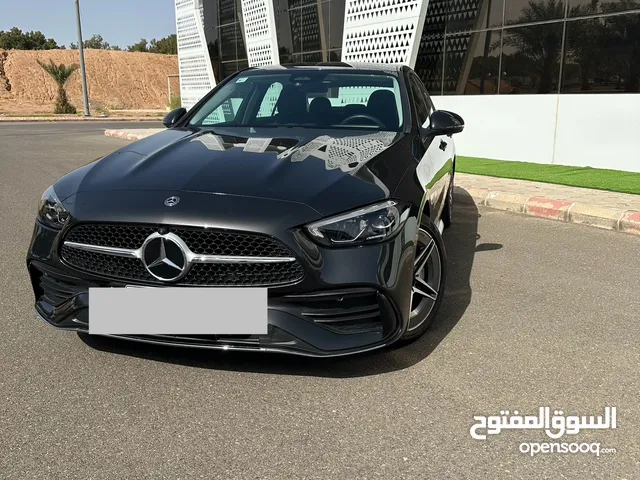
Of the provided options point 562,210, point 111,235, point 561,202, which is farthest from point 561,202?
point 111,235

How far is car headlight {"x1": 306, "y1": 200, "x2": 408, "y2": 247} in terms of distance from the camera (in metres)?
2.59

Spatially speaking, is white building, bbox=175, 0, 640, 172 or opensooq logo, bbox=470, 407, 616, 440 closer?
opensooq logo, bbox=470, 407, 616, 440

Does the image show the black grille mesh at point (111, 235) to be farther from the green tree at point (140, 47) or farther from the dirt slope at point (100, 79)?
the green tree at point (140, 47)

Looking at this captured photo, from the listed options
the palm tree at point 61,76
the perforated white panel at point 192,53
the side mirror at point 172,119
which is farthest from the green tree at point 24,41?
the side mirror at point 172,119

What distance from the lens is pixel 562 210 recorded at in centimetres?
682

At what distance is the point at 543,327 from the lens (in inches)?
140

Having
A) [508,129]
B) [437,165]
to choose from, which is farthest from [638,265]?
[508,129]

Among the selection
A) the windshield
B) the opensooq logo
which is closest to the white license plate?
the opensooq logo

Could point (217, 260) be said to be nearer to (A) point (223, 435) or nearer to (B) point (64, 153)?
(A) point (223, 435)

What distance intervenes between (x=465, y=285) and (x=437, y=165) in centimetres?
88

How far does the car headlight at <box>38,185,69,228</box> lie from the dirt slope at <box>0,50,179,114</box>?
214 ft

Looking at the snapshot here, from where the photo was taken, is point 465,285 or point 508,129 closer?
point 465,285

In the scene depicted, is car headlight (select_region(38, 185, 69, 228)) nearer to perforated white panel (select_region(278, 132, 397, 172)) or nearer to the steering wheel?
perforated white panel (select_region(278, 132, 397, 172))

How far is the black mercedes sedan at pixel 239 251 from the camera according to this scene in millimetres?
2586
